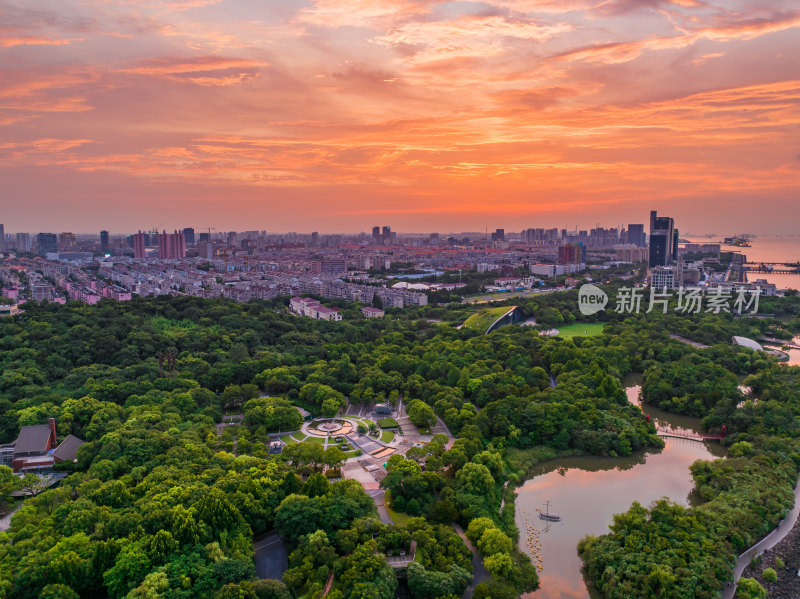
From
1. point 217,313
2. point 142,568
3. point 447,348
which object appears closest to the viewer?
point 142,568

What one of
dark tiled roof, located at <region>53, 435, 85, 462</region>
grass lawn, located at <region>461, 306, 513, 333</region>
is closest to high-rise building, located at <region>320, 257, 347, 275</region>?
grass lawn, located at <region>461, 306, 513, 333</region>

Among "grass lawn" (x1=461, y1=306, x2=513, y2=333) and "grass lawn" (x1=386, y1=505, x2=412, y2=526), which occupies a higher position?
"grass lawn" (x1=461, y1=306, x2=513, y2=333)

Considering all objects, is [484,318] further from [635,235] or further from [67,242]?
[67,242]

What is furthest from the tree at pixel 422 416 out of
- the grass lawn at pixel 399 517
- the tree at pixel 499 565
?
the tree at pixel 499 565

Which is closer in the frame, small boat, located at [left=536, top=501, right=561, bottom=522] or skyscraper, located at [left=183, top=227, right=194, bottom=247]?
small boat, located at [left=536, top=501, right=561, bottom=522]

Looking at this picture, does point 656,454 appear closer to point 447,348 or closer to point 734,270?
point 447,348

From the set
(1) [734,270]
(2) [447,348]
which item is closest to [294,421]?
(2) [447,348]

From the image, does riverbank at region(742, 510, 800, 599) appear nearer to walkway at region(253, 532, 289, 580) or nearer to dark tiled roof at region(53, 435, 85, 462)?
walkway at region(253, 532, 289, 580)
